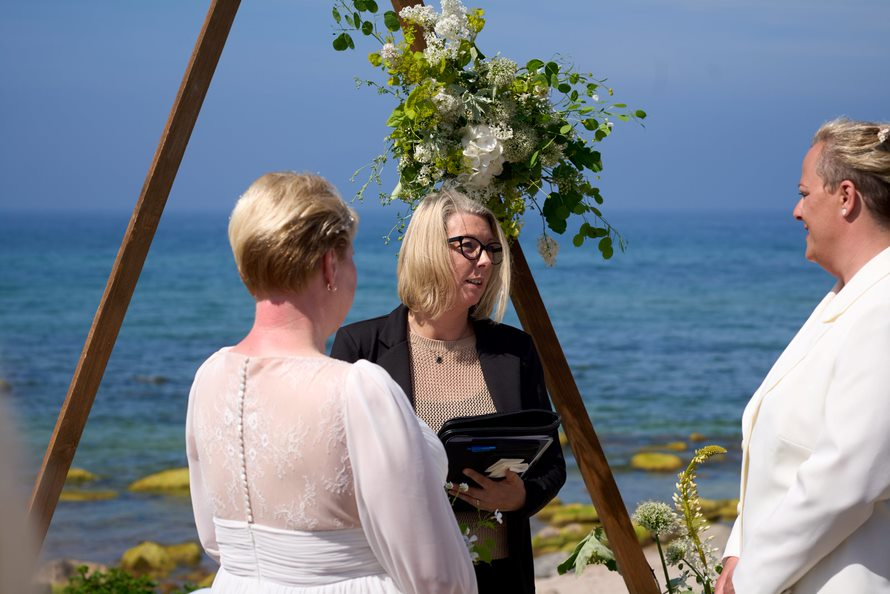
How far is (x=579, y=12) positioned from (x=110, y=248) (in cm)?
2483

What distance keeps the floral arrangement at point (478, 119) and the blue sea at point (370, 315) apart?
1020 cm

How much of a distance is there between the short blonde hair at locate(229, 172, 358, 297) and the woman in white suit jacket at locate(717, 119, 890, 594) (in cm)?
120

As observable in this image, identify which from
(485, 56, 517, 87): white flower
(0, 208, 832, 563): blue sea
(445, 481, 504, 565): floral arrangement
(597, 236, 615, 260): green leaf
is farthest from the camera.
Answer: (0, 208, 832, 563): blue sea

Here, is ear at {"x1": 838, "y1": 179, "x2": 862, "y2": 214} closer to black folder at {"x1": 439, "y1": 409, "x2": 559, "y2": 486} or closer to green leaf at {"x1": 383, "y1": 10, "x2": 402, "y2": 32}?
black folder at {"x1": 439, "y1": 409, "x2": 559, "y2": 486}

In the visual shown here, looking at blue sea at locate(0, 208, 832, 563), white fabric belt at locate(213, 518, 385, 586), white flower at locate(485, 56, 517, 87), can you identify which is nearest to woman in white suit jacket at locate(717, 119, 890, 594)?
white fabric belt at locate(213, 518, 385, 586)

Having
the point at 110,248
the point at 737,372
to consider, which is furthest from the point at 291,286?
the point at 110,248

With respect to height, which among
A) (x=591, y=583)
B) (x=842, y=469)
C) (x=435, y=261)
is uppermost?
(x=435, y=261)

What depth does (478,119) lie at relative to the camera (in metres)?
3.48

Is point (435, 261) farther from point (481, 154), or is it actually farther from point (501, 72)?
point (501, 72)

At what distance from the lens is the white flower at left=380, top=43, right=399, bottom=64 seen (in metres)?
3.46

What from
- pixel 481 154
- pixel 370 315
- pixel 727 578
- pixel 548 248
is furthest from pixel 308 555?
pixel 370 315

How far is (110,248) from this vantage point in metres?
39.0

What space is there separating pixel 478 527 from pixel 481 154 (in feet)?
4.02

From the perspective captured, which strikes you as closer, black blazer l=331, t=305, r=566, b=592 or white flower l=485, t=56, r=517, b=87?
black blazer l=331, t=305, r=566, b=592
